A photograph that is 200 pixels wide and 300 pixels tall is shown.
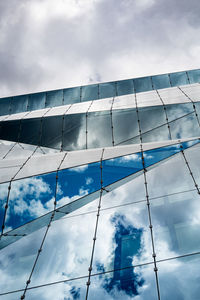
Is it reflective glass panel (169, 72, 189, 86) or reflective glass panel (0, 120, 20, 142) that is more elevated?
reflective glass panel (169, 72, 189, 86)

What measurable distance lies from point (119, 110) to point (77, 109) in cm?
360

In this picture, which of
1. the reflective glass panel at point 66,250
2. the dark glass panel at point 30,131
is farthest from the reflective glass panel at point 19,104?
the reflective glass panel at point 66,250

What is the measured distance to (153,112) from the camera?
44.8 ft

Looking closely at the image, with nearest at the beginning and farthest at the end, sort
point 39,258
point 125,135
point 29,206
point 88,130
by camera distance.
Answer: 1. point 39,258
2. point 29,206
3. point 125,135
4. point 88,130

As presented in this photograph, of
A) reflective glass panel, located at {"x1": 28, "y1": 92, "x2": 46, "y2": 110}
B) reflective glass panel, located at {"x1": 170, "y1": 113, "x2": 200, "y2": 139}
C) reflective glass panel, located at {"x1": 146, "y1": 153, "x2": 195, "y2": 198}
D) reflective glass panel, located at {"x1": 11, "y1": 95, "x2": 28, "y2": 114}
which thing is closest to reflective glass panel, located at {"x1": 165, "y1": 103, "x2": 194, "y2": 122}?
reflective glass panel, located at {"x1": 170, "y1": 113, "x2": 200, "y2": 139}

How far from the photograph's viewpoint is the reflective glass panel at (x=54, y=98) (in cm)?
2334

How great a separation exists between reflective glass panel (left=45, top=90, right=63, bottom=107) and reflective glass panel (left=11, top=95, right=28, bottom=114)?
2.68 m

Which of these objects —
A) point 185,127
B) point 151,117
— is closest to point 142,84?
point 151,117

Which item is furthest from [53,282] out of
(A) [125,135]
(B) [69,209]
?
(A) [125,135]

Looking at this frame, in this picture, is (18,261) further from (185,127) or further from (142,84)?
(142,84)

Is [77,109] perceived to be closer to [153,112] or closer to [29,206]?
[153,112]

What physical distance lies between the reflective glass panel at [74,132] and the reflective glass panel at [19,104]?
11.2m

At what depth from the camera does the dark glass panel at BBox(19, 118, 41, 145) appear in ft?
48.6

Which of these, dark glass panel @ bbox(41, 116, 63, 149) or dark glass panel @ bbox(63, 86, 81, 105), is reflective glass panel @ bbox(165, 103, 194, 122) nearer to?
dark glass panel @ bbox(41, 116, 63, 149)
